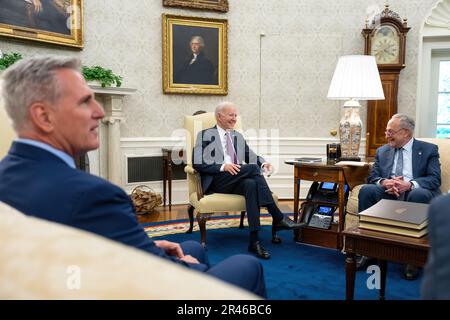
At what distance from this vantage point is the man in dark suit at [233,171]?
3.62m

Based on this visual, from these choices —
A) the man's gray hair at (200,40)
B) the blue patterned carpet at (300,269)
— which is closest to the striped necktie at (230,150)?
the blue patterned carpet at (300,269)

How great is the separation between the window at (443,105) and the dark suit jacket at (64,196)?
606cm

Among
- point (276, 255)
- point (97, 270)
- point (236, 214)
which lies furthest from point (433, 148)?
point (97, 270)

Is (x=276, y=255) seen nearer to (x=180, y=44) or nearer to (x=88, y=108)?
(x=88, y=108)

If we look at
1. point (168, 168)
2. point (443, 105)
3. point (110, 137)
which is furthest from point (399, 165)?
point (110, 137)

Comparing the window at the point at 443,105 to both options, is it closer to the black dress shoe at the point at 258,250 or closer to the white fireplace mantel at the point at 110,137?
the black dress shoe at the point at 258,250

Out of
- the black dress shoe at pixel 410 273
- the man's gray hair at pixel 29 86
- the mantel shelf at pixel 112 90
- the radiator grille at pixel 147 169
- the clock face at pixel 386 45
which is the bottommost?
the black dress shoe at pixel 410 273

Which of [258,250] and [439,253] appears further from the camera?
[258,250]

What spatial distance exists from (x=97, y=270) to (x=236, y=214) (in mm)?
4640

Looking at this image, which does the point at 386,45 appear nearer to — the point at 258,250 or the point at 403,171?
the point at 403,171

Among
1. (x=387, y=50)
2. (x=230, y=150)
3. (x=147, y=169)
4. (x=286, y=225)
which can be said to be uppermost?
(x=387, y=50)

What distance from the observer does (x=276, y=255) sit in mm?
3496

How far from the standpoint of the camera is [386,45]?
5.70m

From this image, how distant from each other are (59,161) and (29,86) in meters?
0.23
